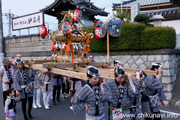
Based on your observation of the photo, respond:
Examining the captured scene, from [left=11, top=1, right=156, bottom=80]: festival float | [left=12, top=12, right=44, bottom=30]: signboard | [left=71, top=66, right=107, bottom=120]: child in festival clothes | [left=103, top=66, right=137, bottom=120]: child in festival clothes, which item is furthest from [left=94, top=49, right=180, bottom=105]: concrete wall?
[left=12, top=12, right=44, bottom=30]: signboard

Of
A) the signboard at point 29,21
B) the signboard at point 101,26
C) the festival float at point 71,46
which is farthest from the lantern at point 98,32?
the signboard at point 29,21

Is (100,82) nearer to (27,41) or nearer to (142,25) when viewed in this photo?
(142,25)

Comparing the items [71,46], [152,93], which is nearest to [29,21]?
[71,46]

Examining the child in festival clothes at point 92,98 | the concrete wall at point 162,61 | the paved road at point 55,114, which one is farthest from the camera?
the concrete wall at point 162,61

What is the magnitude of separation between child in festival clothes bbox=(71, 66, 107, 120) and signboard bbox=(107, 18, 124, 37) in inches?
205


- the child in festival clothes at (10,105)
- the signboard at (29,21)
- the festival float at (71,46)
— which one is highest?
the signboard at (29,21)

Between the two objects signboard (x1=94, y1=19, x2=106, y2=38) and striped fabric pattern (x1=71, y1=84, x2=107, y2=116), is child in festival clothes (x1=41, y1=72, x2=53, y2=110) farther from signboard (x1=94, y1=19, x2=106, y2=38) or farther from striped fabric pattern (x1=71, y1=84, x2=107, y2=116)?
striped fabric pattern (x1=71, y1=84, x2=107, y2=116)

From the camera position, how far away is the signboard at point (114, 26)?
780 cm

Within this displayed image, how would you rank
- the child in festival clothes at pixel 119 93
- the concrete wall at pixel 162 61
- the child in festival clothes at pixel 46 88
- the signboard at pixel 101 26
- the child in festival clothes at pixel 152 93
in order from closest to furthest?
1. the child in festival clothes at pixel 119 93
2. the child in festival clothes at pixel 152 93
3. the child in festival clothes at pixel 46 88
4. the concrete wall at pixel 162 61
5. the signboard at pixel 101 26

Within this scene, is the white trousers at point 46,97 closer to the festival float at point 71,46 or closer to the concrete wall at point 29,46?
the festival float at point 71,46

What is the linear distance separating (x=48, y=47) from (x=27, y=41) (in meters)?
2.56

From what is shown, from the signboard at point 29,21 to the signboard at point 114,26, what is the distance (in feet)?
21.2

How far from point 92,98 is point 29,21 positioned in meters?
12.2

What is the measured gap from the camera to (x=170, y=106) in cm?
674
